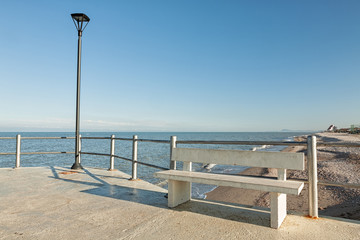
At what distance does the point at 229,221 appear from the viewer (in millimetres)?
2895

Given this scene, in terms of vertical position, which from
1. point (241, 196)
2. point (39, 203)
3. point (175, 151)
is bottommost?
point (241, 196)

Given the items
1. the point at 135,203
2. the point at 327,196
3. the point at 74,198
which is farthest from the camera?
the point at 327,196

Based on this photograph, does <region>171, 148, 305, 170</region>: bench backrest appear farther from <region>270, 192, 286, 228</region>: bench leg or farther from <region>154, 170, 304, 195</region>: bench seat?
<region>270, 192, 286, 228</region>: bench leg

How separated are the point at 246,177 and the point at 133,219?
60.0 inches

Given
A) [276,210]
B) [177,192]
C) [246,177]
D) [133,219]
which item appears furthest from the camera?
[177,192]

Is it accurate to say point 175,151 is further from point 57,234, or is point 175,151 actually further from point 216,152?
point 57,234

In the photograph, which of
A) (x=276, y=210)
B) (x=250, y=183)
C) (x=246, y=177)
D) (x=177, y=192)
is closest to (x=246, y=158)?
(x=246, y=177)

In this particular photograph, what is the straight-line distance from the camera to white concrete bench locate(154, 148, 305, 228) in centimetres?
268

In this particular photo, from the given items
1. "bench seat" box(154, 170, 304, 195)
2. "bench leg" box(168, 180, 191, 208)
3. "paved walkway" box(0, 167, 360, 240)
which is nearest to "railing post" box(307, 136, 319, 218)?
"paved walkway" box(0, 167, 360, 240)

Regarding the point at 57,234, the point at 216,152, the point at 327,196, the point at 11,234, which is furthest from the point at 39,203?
the point at 327,196

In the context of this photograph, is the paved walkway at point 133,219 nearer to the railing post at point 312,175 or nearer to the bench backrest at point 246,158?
the railing post at point 312,175

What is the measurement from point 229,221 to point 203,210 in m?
0.50

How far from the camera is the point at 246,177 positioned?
10.3 ft

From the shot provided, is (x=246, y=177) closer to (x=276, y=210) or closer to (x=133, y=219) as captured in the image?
(x=276, y=210)
